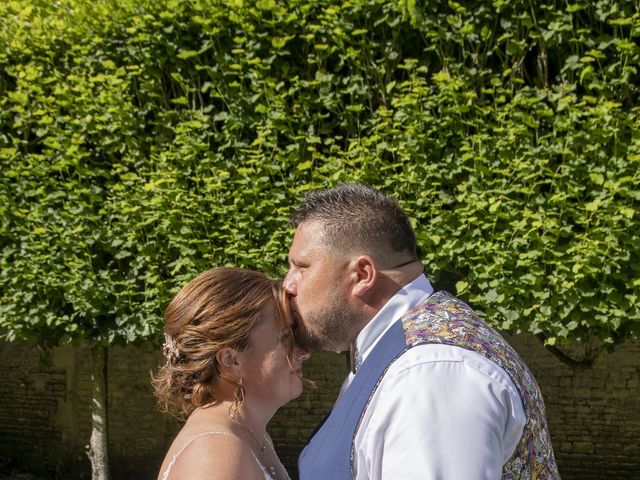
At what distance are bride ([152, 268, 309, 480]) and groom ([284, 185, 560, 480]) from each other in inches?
6.7

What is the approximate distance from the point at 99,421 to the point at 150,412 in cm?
174

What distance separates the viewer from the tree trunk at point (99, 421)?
8242mm

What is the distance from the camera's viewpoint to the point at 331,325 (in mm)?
2553

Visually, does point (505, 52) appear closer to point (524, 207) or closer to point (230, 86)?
point (524, 207)

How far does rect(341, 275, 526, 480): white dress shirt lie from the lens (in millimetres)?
1958

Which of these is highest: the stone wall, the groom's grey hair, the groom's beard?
the groom's grey hair

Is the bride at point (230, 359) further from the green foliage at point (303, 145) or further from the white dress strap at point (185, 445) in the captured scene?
the green foliage at point (303, 145)

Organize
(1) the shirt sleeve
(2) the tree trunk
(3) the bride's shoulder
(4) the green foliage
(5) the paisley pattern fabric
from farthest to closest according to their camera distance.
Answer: (2) the tree trunk → (4) the green foliage → (3) the bride's shoulder → (5) the paisley pattern fabric → (1) the shirt sleeve

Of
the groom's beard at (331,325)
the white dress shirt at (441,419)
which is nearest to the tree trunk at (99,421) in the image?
the groom's beard at (331,325)

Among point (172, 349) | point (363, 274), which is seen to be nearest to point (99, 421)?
point (172, 349)

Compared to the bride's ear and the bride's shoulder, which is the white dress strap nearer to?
the bride's shoulder

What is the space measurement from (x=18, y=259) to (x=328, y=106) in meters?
3.12

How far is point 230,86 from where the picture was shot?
7.00 m

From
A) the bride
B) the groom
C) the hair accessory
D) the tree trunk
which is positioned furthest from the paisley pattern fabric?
the tree trunk
